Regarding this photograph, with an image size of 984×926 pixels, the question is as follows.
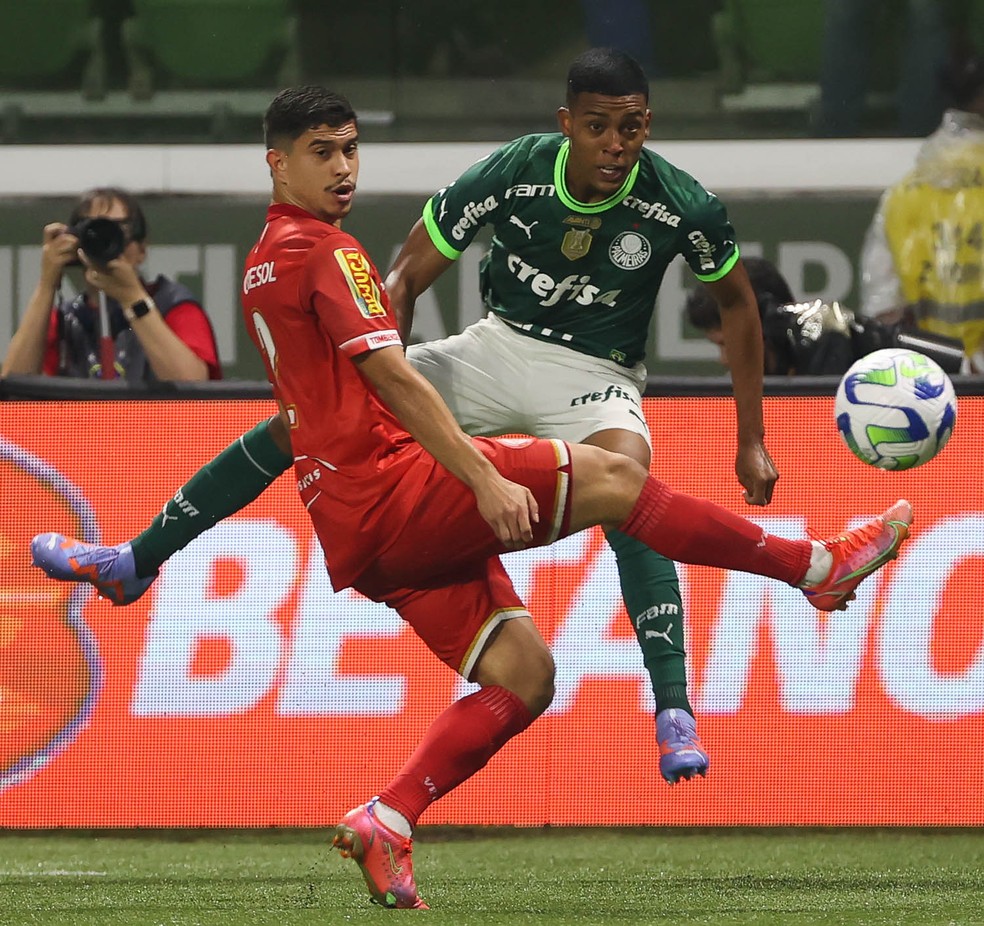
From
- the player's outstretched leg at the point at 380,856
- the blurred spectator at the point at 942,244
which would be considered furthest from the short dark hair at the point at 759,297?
the player's outstretched leg at the point at 380,856

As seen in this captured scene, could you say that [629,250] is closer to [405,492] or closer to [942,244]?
[405,492]

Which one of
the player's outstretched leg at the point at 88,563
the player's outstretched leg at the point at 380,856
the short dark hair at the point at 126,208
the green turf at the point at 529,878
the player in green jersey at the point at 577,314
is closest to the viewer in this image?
the player's outstretched leg at the point at 380,856

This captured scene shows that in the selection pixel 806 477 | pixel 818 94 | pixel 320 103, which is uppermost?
pixel 320 103

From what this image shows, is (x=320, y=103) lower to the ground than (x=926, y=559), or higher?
higher

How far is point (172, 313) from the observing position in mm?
7289

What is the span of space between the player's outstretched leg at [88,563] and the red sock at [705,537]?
1.58 meters

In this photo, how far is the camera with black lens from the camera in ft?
22.8

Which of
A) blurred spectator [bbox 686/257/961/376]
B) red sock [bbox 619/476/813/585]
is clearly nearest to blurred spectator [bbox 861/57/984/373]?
blurred spectator [bbox 686/257/961/376]

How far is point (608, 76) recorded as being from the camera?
5.21 metres

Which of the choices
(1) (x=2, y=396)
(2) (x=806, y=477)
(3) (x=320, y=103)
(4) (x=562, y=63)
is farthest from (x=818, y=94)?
(3) (x=320, y=103)

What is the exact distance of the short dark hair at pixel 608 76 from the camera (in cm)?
521

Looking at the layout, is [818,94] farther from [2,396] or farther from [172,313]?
[2,396]

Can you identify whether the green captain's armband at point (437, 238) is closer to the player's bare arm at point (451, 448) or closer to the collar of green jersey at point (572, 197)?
the collar of green jersey at point (572, 197)

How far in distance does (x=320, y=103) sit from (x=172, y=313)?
264 centimetres
